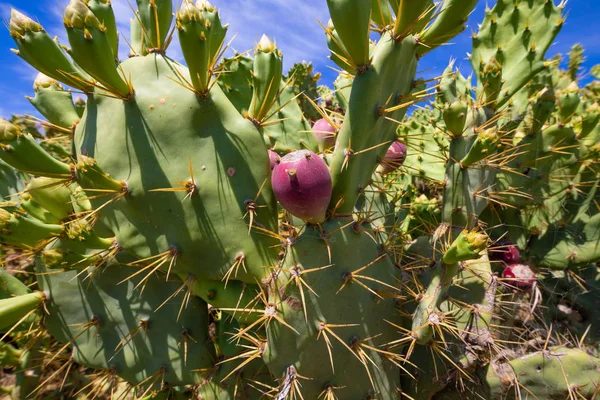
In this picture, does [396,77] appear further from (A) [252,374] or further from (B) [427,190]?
(B) [427,190]

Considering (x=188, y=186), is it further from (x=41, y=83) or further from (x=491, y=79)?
(x=491, y=79)

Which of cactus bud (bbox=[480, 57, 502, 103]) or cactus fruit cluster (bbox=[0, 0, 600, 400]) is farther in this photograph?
cactus bud (bbox=[480, 57, 502, 103])

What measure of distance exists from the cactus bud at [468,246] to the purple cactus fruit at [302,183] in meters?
0.40

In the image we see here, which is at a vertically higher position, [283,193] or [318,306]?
[283,193]

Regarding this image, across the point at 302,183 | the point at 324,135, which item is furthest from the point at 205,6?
the point at 302,183

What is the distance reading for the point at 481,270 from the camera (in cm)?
156

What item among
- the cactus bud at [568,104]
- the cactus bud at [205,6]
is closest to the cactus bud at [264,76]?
the cactus bud at [205,6]

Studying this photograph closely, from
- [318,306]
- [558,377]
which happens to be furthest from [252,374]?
[558,377]

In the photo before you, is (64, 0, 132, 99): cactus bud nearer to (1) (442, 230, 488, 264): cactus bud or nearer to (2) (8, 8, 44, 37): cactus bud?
(2) (8, 8, 44, 37): cactus bud

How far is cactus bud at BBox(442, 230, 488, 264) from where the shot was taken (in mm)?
1030

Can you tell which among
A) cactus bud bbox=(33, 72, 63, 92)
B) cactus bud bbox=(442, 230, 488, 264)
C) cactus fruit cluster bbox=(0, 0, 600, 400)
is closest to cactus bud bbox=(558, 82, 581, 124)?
cactus fruit cluster bbox=(0, 0, 600, 400)

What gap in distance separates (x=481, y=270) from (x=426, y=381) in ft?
1.66

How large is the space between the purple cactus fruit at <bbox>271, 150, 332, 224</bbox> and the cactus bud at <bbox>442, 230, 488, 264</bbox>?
401mm

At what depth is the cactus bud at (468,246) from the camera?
103 centimetres
